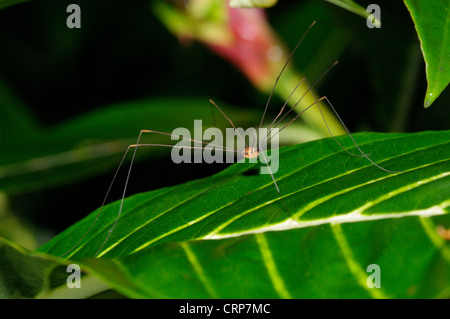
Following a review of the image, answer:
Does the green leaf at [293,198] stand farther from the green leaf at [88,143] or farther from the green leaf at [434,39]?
the green leaf at [88,143]

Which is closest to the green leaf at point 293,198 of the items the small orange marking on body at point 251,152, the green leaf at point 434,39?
the green leaf at point 434,39

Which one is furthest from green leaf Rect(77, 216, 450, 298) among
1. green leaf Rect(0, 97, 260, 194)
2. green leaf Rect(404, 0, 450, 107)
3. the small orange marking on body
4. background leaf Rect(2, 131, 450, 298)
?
green leaf Rect(0, 97, 260, 194)

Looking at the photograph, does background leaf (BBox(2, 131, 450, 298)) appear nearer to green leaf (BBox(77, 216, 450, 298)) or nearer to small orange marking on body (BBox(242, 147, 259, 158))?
green leaf (BBox(77, 216, 450, 298))

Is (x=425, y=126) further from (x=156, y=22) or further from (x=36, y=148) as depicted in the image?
(x=156, y=22)

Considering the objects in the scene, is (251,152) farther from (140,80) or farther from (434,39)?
(140,80)

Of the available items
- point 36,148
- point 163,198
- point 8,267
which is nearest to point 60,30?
point 36,148

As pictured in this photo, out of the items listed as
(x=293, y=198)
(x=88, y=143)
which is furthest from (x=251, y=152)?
(x=293, y=198)
